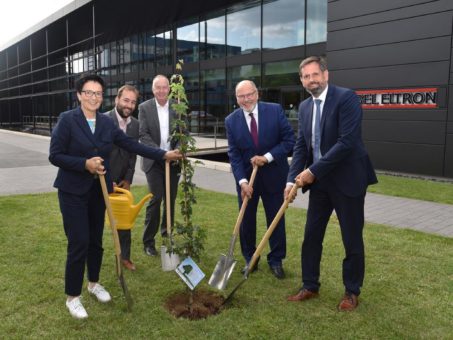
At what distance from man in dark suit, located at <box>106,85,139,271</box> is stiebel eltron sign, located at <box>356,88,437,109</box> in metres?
7.92

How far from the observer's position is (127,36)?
24.8m

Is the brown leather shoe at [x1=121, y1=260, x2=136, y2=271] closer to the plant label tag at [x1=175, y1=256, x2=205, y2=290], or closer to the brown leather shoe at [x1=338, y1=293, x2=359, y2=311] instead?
the plant label tag at [x1=175, y1=256, x2=205, y2=290]

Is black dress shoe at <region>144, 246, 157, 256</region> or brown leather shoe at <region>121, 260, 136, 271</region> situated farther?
black dress shoe at <region>144, 246, 157, 256</region>

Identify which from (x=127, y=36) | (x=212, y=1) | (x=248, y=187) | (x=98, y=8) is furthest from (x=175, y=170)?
(x=127, y=36)

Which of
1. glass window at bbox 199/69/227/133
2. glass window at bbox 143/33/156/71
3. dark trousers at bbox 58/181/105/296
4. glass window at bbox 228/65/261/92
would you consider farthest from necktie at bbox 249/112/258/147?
glass window at bbox 143/33/156/71

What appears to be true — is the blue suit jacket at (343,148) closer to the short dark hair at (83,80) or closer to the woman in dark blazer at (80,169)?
the woman in dark blazer at (80,169)

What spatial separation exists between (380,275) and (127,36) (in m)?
23.3

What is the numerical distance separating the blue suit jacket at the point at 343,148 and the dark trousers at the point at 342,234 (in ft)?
0.36

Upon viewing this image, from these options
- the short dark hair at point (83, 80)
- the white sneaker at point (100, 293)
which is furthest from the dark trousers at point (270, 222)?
the short dark hair at point (83, 80)

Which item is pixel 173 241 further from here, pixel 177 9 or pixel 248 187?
pixel 177 9

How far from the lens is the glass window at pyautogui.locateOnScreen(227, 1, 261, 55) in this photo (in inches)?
660

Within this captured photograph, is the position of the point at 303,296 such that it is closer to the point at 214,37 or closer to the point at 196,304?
the point at 196,304

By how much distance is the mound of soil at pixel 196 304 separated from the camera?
354 cm

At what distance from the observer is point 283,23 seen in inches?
610
